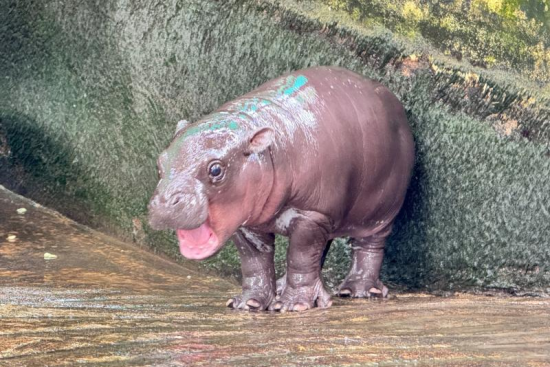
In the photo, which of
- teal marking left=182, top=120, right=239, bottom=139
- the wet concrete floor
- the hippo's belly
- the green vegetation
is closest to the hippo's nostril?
teal marking left=182, top=120, right=239, bottom=139

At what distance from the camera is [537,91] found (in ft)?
14.5

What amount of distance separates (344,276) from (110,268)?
1196 mm

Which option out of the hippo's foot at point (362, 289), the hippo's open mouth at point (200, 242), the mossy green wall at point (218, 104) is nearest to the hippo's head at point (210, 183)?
the hippo's open mouth at point (200, 242)

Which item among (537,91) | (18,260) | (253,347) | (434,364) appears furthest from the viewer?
(18,260)

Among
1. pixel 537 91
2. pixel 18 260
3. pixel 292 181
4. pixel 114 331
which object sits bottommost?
pixel 18 260

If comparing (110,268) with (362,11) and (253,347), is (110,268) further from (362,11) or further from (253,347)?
(253,347)

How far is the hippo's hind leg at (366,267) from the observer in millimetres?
4523

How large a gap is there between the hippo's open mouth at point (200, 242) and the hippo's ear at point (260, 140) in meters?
0.32

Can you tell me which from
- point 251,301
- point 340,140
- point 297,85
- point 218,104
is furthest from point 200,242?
point 218,104

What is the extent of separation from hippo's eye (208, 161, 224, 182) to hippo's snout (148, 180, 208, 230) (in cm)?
8

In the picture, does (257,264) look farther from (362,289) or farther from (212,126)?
(212,126)

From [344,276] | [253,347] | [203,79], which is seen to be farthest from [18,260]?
[253,347]

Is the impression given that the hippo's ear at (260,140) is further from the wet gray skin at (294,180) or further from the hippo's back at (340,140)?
the hippo's back at (340,140)

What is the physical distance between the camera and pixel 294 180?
12.7ft
